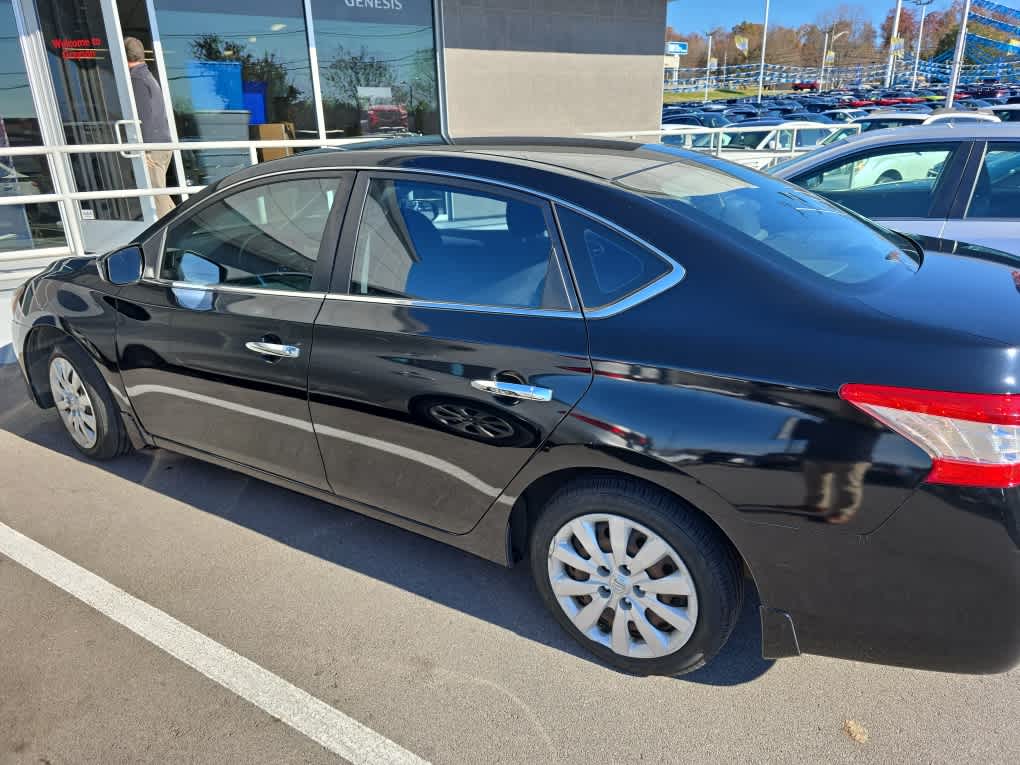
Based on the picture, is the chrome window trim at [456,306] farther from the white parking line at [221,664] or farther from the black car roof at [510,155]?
the white parking line at [221,664]

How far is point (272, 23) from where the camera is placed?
9070 millimetres

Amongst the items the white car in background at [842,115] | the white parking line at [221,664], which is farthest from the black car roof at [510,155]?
the white car in background at [842,115]

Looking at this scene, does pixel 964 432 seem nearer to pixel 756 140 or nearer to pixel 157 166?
pixel 157 166

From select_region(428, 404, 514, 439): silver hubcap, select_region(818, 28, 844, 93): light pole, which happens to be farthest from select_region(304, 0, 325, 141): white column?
select_region(818, 28, 844, 93): light pole

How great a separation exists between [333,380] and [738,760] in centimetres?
182

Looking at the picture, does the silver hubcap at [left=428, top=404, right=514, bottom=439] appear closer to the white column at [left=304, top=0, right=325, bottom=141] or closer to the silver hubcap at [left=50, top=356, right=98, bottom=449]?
the silver hubcap at [left=50, top=356, right=98, bottom=449]

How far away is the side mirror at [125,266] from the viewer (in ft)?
11.6

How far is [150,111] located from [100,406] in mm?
5627

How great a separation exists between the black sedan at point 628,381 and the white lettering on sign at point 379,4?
7.34 meters

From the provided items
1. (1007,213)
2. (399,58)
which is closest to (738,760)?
(1007,213)

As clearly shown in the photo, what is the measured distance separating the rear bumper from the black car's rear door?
0.84 m

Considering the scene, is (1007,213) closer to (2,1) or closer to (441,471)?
(441,471)

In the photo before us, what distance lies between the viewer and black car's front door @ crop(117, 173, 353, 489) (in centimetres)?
296

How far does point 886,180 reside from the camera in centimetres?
508
